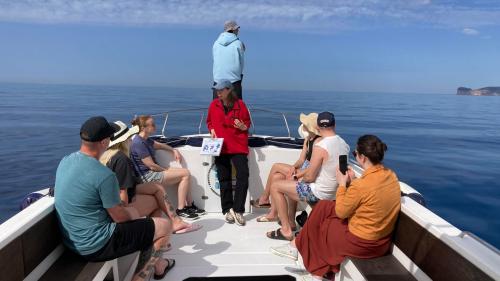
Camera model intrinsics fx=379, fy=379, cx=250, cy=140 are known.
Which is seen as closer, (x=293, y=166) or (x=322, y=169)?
(x=322, y=169)

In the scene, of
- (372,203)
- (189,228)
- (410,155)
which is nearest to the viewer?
(372,203)

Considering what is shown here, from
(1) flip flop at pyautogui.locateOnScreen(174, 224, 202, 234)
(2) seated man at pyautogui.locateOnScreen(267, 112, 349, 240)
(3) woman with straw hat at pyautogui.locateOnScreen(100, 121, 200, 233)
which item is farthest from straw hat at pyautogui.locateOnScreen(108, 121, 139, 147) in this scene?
(2) seated man at pyautogui.locateOnScreen(267, 112, 349, 240)

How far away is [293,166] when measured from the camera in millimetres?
3859

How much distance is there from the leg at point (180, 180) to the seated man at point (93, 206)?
5.42 feet

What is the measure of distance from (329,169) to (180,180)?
5.74 feet

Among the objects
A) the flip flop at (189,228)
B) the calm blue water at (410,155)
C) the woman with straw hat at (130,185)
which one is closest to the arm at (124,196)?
the woman with straw hat at (130,185)

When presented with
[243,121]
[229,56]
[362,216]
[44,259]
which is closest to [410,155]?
[229,56]

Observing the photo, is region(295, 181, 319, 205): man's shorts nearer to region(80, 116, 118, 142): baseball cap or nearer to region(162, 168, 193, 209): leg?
region(162, 168, 193, 209): leg

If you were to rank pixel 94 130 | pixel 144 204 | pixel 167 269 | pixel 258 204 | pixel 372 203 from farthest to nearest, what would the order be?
1. pixel 258 204
2. pixel 144 204
3. pixel 167 269
4. pixel 372 203
5. pixel 94 130

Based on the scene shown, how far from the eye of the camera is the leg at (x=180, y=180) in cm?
394

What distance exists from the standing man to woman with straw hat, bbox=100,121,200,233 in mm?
1791

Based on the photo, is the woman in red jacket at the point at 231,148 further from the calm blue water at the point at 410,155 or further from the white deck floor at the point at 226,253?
the calm blue water at the point at 410,155

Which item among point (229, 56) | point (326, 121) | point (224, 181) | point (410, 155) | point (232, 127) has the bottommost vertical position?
point (410, 155)

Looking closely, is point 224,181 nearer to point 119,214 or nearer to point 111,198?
point 119,214
